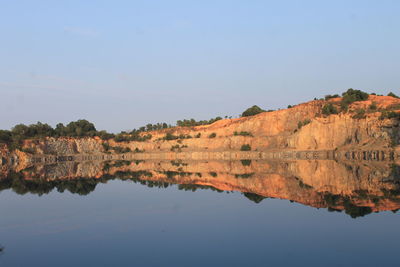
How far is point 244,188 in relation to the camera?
2659 cm

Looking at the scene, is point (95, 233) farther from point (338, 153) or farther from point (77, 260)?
point (338, 153)

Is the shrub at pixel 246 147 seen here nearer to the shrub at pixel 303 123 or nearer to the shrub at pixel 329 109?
the shrub at pixel 303 123

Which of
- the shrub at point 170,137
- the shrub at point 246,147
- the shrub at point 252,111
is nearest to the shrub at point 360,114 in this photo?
the shrub at point 246,147

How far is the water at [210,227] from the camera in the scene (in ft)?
35.7

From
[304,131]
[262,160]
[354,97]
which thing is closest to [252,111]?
[304,131]

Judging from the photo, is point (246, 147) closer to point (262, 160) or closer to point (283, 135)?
point (283, 135)

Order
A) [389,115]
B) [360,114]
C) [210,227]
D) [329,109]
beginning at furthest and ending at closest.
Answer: [329,109] < [360,114] < [389,115] < [210,227]

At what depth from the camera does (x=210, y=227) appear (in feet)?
48.1

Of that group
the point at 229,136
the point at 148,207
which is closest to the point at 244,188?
the point at 148,207

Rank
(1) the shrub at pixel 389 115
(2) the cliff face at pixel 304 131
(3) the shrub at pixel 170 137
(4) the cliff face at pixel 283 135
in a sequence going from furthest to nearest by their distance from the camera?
1. (3) the shrub at pixel 170 137
2. (4) the cliff face at pixel 283 135
3. (2) the cliff face at pixel 304 131
4. (1) the shrub at pixel 389 115

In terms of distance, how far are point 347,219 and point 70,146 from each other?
10128 cm

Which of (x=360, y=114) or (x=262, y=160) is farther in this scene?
(x=360, y=114)

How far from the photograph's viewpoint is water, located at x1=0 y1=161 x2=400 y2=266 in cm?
1088

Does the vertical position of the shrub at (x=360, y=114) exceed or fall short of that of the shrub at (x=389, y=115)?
it exceeds it
